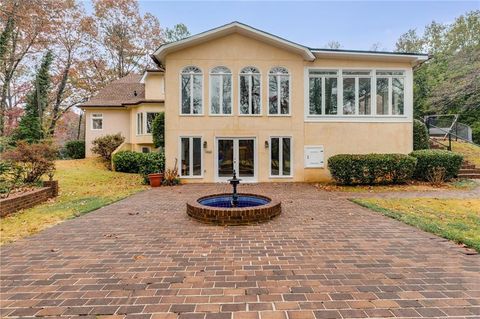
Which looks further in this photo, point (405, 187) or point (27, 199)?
point (405, 187)

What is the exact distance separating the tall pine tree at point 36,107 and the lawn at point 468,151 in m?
28.1

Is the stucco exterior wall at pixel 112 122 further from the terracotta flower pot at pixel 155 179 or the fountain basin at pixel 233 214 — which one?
the fountain basin at pixel 233 214

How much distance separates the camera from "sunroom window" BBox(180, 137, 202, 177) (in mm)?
13133

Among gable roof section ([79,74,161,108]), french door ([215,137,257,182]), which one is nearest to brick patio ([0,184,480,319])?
french door ([215,137,257,182])

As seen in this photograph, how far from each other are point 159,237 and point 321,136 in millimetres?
10365

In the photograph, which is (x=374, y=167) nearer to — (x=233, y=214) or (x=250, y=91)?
(x=250, y=91)

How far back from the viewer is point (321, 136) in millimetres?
13359

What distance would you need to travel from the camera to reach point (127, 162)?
54.2 ft

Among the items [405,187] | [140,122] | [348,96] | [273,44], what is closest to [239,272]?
[405,187]

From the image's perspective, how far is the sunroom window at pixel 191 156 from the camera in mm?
13133

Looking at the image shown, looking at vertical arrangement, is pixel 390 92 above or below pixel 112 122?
above

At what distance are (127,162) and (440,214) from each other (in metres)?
15.6

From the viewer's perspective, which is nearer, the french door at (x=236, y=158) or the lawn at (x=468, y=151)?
the french door at (x=236, y=158)

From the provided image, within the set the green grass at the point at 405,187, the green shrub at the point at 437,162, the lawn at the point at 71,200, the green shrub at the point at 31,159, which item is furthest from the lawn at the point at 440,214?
the green shrub at the point at 31,159
